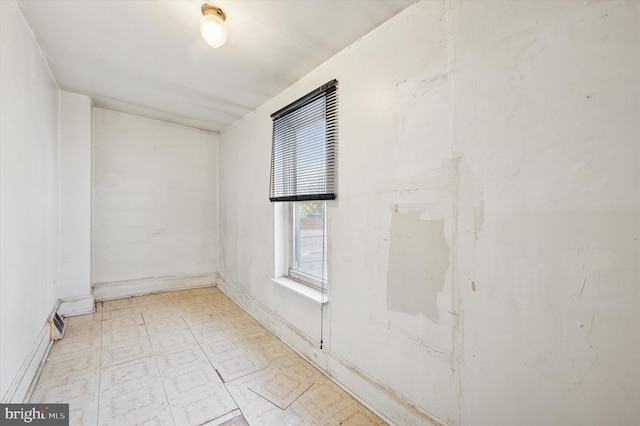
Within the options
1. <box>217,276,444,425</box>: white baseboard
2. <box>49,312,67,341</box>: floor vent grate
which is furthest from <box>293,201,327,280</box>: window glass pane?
<box>49,312,67,341</box>: floor vent grate

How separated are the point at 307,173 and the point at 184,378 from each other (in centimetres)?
181

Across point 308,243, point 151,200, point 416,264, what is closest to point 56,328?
point 151,200

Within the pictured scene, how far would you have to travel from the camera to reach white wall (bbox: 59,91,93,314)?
9.86ft

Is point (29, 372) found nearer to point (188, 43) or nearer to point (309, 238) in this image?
point (309, 238)

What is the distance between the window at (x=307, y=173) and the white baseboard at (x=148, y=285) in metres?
2.11

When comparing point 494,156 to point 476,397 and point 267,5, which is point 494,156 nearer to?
point 476,397

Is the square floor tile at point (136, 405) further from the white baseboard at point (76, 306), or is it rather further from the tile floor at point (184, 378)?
the white baseboard at point (76, 306)

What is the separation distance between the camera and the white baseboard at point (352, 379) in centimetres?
150

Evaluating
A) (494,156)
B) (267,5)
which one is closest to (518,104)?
(494,156)

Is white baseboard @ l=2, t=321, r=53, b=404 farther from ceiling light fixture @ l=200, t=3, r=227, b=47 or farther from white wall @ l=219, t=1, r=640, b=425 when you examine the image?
ceiling light fixture @ l=200, t=3, r=227, b=47

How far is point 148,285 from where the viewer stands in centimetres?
379

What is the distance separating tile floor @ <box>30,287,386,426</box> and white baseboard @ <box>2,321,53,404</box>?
0.18 ft

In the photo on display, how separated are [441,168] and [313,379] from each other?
173 centimetres
